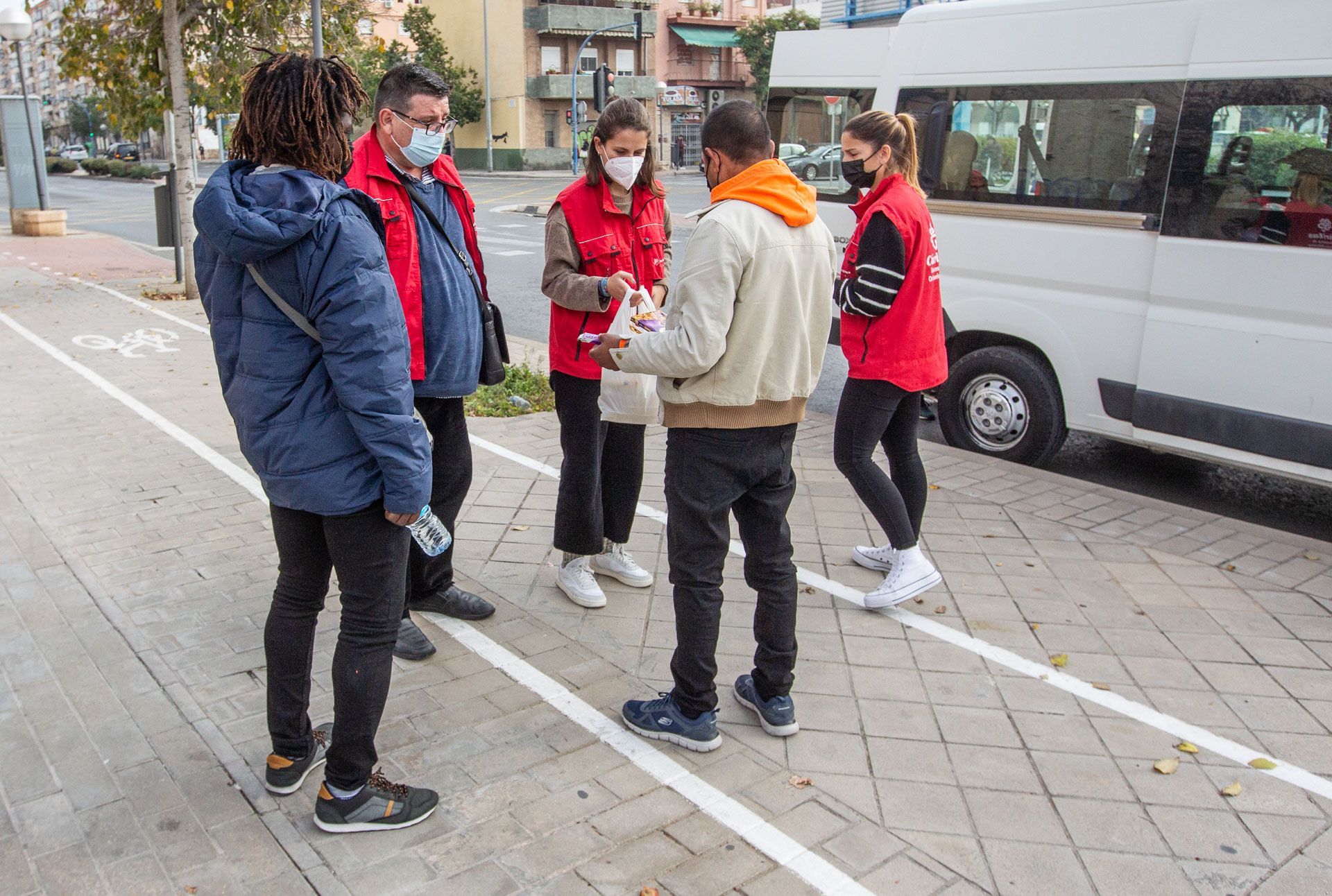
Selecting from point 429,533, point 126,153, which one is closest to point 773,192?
point 429,533

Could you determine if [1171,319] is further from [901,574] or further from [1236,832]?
[1236,832]

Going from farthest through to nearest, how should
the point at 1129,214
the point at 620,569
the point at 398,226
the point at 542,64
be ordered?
the point at 542,64
the point at 1129,214
the point at 620,569
the point at 398,226

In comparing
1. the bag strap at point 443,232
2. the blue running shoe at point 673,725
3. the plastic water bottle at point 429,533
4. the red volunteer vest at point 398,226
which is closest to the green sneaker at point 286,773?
the plastic water bottle at point 429,533

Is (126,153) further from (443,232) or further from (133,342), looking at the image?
(443,232)

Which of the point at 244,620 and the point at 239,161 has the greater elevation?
the point at 239,161

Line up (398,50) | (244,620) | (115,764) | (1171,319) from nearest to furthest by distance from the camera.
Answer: (115,764)
(244,620)
(1171,319)
(398,50)

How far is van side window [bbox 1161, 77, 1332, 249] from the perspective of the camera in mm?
5039

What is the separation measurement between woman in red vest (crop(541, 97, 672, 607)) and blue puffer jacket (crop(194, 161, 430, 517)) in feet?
4.01

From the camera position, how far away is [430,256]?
12.1 feet

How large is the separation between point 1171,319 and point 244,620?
4.62 metres

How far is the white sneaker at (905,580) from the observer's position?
433cm

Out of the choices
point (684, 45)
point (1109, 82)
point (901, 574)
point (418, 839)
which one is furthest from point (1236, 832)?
point (684, 45)

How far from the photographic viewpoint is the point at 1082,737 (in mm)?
3496

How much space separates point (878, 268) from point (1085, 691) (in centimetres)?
170
